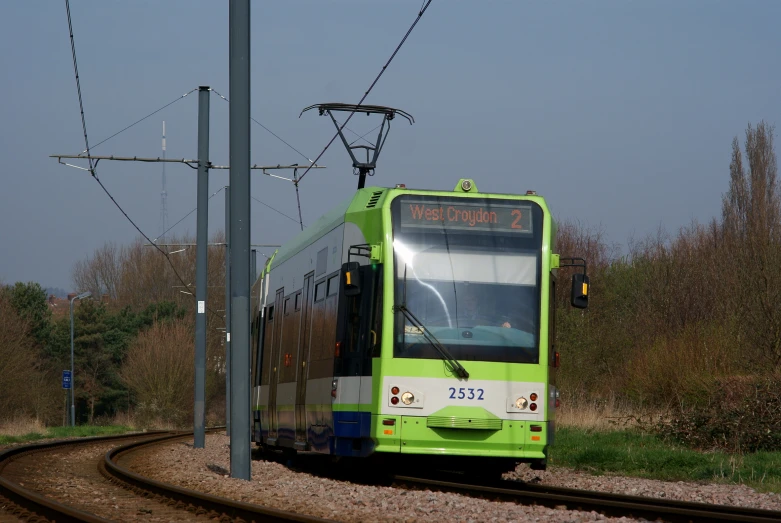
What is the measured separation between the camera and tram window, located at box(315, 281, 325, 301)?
49.3 feet

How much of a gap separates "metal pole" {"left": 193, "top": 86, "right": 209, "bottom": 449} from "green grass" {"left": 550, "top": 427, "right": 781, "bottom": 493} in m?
7.92

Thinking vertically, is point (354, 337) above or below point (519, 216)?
below

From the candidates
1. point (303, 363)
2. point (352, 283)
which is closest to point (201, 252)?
point (303, 363)

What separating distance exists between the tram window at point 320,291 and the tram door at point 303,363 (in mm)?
420

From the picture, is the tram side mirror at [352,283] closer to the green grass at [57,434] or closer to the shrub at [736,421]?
the shrub at [736,421]

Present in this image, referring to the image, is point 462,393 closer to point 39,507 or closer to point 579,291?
point 579,291

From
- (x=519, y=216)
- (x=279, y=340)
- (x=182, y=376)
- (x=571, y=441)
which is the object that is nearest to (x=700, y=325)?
(x=571, y=441)

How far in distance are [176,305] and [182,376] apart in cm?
1785

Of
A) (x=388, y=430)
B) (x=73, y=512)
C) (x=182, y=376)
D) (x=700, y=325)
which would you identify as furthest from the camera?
(x=182, y=376)

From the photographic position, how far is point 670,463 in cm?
1608

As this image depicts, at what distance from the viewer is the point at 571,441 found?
20.5m

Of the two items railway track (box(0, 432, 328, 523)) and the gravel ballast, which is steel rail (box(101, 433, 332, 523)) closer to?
railway track (box(0, 432, 328, 523))

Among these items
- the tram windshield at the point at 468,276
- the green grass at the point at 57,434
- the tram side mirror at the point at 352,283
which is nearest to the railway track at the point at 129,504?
the tram side mirror at the point at 352,283

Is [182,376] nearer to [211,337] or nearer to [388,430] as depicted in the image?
[211,337]
